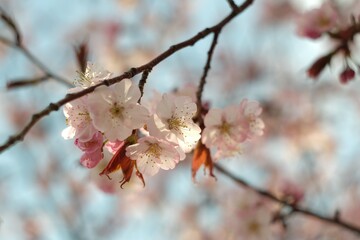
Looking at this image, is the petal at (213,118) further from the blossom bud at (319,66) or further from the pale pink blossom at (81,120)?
the blossom bud at (319,66)

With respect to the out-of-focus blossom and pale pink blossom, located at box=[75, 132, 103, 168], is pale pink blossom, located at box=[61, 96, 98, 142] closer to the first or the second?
pale pink blossom, located at box=[75, 132, 103, 168]

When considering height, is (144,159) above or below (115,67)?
below

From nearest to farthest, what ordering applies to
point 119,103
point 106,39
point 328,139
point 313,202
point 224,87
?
point 119,103, point 313,202, point 328,139, point 106,39, point 224,87

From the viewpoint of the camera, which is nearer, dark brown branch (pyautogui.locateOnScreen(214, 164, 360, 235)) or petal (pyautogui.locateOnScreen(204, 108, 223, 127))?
petal (pyautogui.locateOnScreen(204, 108, 223, 127))

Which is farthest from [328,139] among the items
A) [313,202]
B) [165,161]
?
[165,161]

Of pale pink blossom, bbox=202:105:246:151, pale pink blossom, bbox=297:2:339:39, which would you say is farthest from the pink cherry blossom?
pale pink blossom, bbox=297:2:339:39

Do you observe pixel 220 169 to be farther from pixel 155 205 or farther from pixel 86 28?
pixel 86 28
